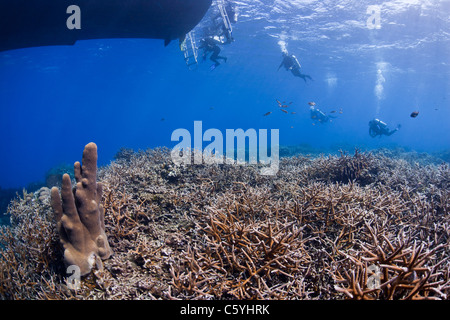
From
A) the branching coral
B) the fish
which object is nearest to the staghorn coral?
the branching coral

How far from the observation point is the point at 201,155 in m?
6.82

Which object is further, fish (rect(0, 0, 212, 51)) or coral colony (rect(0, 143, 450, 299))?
fish (rect(0, 0, 212, 51))

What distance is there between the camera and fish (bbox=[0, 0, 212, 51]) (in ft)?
26.0

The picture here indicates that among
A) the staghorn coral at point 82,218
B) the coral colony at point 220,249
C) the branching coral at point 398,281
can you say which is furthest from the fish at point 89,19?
the branching coral at point 398,281

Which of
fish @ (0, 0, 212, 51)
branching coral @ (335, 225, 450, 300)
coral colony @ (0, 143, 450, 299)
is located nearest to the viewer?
branching coral @ (335, 225, 450, 300)

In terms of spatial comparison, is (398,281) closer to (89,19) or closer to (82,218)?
(82,218)

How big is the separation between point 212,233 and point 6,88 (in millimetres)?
54424

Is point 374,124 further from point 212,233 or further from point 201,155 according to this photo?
point 212,233

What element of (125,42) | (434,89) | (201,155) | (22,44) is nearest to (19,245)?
(201,155)

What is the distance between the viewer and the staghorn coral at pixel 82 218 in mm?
2785

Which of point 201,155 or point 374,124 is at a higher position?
point 374,124

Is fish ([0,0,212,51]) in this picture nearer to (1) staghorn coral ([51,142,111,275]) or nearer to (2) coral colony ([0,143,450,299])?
(2) coral colony ([0,143,450,299])

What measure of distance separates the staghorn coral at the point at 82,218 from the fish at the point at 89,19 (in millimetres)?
8488

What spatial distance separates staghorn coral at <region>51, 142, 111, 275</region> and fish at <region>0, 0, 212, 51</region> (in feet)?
27.8
